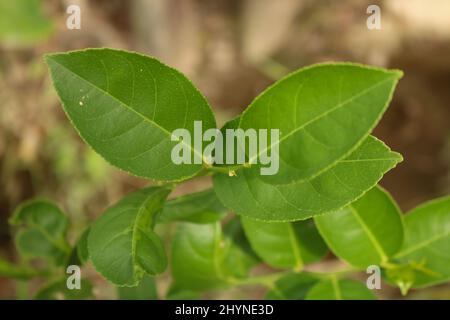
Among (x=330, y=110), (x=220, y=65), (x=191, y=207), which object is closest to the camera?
(x=330, y=110)

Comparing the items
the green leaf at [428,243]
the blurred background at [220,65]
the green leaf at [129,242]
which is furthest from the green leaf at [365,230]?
the blurred background at [220,65]

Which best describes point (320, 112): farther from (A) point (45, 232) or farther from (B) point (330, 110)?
(A) point (45, 232)

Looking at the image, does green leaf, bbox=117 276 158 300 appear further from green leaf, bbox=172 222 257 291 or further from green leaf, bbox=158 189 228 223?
green leaf, bbox=158 189 228 223

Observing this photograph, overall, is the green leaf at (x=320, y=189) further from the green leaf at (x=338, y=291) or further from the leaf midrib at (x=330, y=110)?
the green leaf at (x=338, y=291)

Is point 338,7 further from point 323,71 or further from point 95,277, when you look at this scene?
point 323,71

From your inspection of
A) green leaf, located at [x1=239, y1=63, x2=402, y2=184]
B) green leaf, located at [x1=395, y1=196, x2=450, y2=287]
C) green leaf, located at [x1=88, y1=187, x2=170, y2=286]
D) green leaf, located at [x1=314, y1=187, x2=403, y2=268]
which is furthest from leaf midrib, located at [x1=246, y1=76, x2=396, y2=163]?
green leaf, located at [x1=395, y1=196, x2=450, y2=287]

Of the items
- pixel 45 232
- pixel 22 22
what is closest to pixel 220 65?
pixel 22 22
